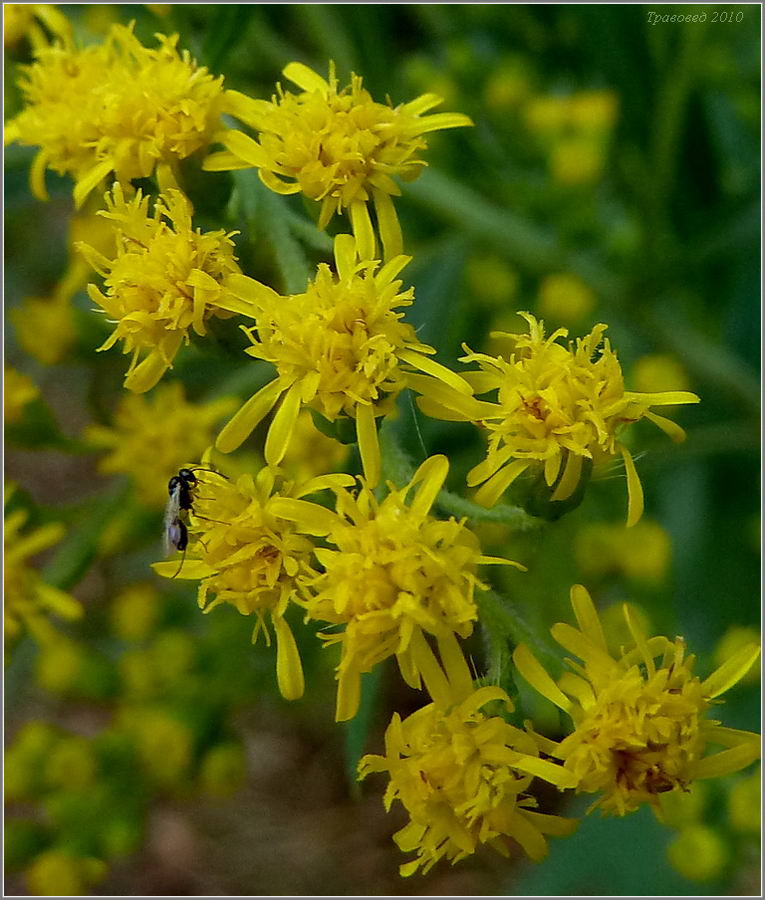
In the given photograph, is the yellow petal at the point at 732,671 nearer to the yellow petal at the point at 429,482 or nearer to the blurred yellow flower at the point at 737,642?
the yellow petal at the point at 429,482

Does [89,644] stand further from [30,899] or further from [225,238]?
[225,238]

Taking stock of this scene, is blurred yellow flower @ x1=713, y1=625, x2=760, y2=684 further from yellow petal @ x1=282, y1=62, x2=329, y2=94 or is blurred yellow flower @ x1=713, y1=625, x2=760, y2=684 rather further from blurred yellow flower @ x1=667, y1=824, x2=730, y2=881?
yellow petal @ x1=282, y1=62, x2=329, y2=94

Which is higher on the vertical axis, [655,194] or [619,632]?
[655,194]

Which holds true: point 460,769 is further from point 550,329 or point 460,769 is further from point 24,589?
point 550,329

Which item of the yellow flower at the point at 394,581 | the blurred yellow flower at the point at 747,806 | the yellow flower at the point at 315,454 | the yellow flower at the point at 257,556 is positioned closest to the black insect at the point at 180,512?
the yellow flower at the point at 257,556

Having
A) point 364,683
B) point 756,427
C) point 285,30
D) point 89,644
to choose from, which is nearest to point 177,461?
point 364,683

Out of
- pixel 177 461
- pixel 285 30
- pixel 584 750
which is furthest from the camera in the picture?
pixel 285 30

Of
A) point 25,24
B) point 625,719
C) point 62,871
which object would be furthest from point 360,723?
point 25,24

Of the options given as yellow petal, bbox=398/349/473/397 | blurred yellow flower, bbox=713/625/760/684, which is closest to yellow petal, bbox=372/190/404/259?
yellow petal, bbox=398/349/473/397
